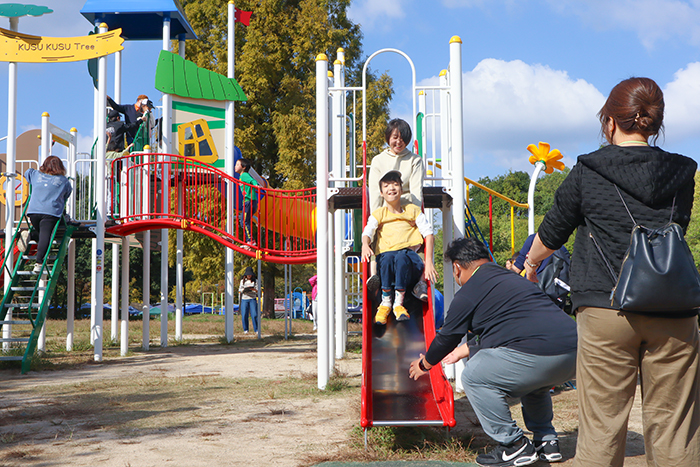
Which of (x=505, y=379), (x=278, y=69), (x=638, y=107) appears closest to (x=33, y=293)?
→ (x=505, y=379)

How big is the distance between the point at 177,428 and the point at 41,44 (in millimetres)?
7843

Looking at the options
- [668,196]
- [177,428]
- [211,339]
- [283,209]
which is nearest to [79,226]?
[283,209]

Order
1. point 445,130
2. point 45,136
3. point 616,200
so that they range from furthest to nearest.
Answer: point 45,136
point 445,130
point 616,200

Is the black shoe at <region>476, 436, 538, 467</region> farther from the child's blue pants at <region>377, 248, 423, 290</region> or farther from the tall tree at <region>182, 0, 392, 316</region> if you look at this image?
the tall tree at <region>182, 0, 392, 316</region>

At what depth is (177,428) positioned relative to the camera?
15.6 ft

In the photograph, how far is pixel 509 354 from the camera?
3.63 metres

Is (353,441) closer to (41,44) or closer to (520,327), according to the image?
(520,327)

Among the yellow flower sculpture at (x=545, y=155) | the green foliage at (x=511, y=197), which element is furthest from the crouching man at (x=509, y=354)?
the green foliage at (x=511, y=197)

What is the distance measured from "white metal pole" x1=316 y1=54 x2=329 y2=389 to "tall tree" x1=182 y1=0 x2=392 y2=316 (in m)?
13.7

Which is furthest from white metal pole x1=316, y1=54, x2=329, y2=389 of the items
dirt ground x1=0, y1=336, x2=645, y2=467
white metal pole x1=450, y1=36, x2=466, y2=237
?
white metal pole x1=450, y1=36, x2=466, y2=237

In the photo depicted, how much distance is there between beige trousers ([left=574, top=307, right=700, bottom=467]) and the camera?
232 cm

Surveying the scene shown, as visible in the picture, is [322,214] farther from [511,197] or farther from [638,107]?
[511,197]

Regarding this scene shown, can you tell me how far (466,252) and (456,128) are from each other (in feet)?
9.53

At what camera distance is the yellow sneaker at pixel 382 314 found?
555cm
